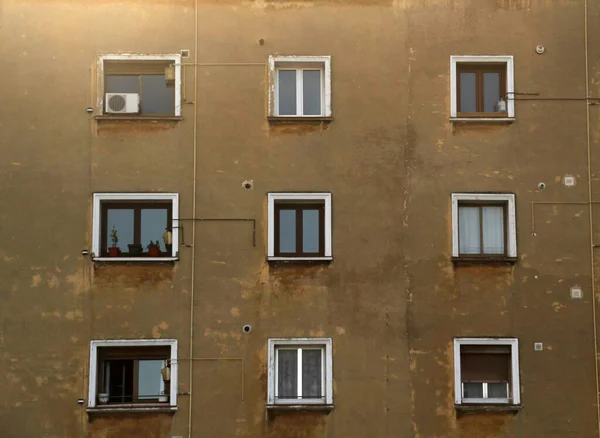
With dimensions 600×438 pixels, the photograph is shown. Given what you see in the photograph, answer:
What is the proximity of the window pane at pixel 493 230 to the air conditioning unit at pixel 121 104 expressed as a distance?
7521mm

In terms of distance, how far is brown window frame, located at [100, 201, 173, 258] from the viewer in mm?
21734

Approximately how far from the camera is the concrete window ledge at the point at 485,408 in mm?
21016

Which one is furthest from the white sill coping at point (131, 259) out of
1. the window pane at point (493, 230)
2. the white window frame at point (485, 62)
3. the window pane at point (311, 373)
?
the white window frame at point (485, 62)

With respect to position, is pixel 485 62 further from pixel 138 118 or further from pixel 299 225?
pixel 138 118

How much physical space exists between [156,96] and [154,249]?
3258 mm

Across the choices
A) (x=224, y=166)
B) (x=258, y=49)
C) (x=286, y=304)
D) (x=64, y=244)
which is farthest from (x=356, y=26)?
(x=64, y=244)

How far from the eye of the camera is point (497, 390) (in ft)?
70.2

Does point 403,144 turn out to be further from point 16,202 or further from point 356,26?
point 16,202

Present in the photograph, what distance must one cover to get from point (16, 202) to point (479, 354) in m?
9.85

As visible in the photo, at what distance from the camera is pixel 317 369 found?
70.2ft

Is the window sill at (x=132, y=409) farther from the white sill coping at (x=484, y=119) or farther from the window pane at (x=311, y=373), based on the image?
the white sill coping at (x=484, y=119)

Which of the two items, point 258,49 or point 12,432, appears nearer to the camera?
point 12,432

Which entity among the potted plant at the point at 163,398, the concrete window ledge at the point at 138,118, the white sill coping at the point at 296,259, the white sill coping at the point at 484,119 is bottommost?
the potted plant at the point at 163,398

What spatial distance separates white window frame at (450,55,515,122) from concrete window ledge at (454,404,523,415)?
580 cm
